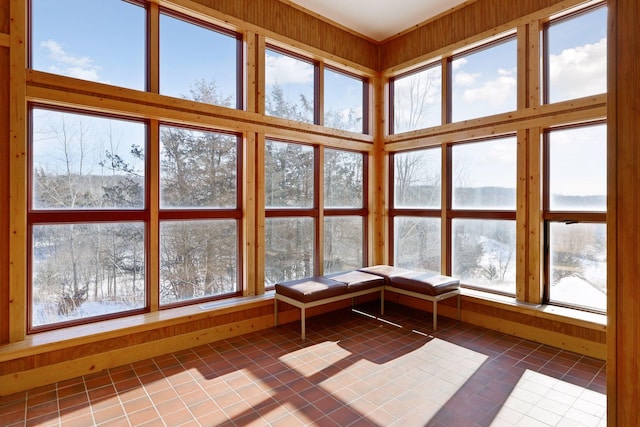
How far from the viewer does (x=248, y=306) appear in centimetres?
376

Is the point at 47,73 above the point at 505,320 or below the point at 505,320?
above

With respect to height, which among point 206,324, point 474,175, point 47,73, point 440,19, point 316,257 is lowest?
point 206,324

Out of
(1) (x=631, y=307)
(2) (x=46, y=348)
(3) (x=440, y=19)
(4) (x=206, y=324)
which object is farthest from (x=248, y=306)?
(3) (x=440, y=19)

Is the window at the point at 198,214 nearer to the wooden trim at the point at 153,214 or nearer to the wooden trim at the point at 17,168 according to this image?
the wooden trim at the point at 153,214

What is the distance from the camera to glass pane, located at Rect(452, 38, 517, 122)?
394 cm

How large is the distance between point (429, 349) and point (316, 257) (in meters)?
1.85

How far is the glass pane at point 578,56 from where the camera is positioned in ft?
10.8

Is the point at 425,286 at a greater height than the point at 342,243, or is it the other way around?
the point at 342,243

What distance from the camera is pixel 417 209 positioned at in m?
4.86

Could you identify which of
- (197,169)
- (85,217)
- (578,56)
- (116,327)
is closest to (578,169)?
(578,56)

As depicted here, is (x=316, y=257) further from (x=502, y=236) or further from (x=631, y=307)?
(x=631, y=307)

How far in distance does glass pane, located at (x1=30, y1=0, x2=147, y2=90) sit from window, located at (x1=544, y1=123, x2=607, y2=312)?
14.0 feet

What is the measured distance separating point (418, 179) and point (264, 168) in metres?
2.21

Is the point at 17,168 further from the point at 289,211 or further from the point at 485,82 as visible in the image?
the point at 485,82
